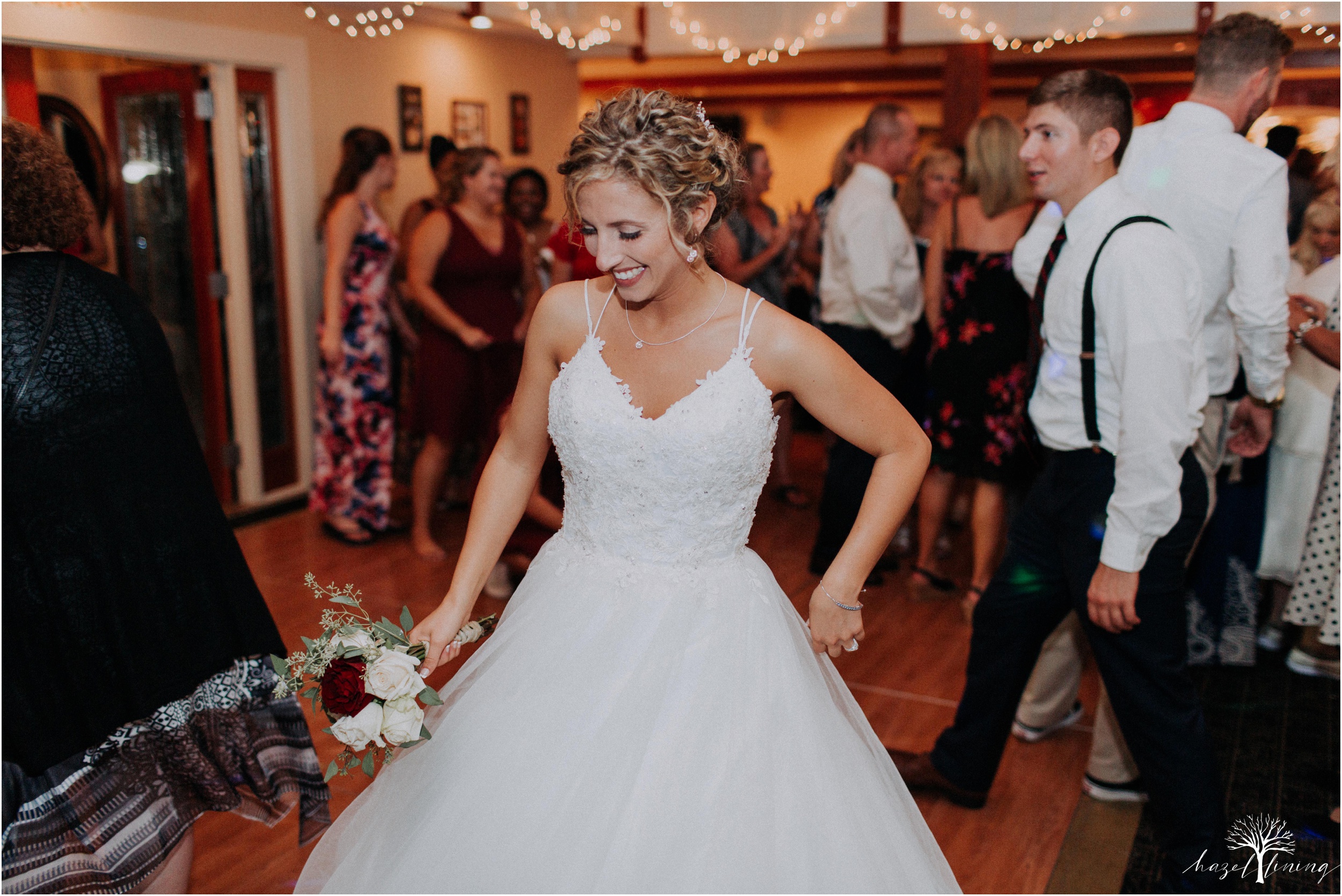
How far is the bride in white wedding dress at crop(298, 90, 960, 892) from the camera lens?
1437 millimetres

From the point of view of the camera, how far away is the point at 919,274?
13.4ft

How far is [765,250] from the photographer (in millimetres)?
4855

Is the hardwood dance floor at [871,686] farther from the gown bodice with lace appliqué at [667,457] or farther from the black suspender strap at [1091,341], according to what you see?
the black suspender strap at [1091,341]

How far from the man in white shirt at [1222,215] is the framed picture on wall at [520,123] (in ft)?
14.8

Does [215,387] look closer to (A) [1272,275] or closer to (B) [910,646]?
(B) [910,646]

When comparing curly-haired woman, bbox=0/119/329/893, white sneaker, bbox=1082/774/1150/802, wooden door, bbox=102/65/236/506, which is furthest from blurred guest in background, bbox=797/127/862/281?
curly-haired woman, bbox=0/119/329/893

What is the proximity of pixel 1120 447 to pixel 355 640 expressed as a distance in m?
1.43

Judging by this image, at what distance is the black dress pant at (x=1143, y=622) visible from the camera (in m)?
2.11

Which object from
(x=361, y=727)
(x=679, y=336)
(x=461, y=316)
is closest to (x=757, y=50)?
(x=461, y=316)

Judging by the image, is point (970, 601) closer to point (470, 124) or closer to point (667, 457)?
point (667, 457)

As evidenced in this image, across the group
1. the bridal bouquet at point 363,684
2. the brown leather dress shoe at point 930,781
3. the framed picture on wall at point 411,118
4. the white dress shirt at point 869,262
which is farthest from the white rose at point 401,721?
the framed picture on wall at point 411,118

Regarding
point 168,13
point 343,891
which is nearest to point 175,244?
point 168,13

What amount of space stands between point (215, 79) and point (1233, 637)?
178 inches

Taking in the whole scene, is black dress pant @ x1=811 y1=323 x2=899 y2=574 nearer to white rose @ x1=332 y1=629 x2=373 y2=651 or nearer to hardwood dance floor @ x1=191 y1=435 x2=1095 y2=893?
hardwood dance floor @ x1=191 y1=435 x2=1095 y2=893
